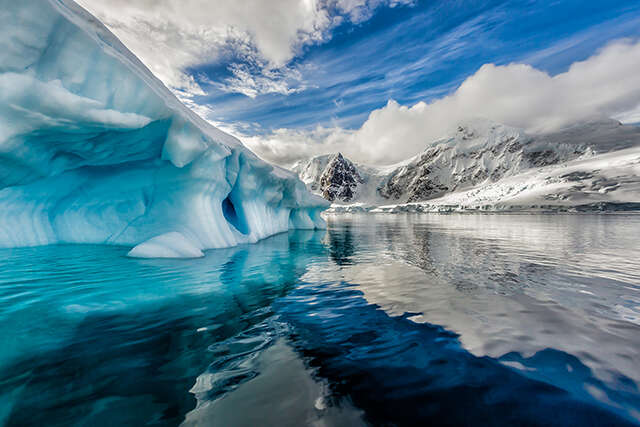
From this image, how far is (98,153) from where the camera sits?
283 inches

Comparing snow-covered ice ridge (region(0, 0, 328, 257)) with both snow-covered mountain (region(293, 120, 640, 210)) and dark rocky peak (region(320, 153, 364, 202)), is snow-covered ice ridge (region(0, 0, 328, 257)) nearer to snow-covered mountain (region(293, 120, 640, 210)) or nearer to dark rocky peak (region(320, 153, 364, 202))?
snow-covered mountain (region(293, 120, 640, 210))

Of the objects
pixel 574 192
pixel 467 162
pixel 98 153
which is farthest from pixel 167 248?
pixel 467 162

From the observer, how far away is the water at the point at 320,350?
1.82m

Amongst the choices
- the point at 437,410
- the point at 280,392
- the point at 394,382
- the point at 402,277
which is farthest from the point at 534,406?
the point at 402,277

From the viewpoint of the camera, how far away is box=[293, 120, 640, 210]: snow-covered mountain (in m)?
116

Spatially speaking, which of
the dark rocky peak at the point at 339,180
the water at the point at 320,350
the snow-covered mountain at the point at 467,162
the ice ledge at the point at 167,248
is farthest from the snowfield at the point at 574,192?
the dark rocky peak at the point at 339,180

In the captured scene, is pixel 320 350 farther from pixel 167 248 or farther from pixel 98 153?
pixel 98 153

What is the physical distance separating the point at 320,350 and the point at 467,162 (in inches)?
6422

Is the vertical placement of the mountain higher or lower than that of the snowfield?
higher

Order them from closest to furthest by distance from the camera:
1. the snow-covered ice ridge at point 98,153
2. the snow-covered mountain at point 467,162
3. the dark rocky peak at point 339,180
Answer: the snow-covered ice ridge at point 98,153 < the snow-covered mountain at point 467,162 < the dark rocky peak at point 339,180

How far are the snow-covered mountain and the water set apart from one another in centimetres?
10863

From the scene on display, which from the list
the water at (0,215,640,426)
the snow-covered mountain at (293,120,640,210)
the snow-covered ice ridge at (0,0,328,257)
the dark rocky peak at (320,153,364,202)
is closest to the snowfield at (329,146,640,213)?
the snow-covered mountain at (293,120,640,210)

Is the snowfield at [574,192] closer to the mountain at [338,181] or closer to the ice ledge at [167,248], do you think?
the ice ledge at [167,248]

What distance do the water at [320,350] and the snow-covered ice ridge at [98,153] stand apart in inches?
125
